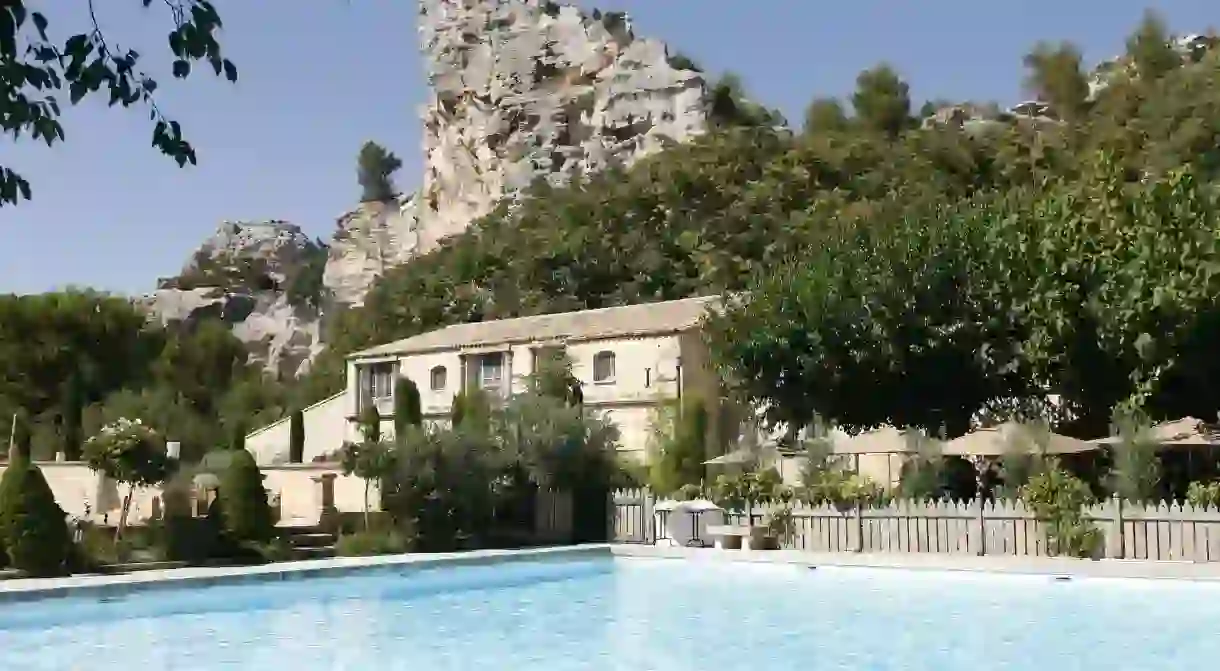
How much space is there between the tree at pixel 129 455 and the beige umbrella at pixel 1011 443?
15991 mm

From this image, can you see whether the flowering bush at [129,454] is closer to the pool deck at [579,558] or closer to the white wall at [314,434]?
the pool deck at [579,558]

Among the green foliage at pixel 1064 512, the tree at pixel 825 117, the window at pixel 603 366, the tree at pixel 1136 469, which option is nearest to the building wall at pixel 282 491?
the window at pixel 603 366

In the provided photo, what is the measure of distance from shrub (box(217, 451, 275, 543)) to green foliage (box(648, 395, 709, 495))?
10197mm

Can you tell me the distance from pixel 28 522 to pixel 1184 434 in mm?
21908

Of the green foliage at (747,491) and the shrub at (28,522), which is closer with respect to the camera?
the shrub at (28,522)

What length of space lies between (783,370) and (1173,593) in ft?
48.1

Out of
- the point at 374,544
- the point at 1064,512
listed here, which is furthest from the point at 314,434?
the point at 1064,512

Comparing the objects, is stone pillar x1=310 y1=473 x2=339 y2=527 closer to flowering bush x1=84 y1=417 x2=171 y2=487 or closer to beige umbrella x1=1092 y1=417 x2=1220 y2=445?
flowering bush x1=84 y1=417 x2=171 y2=487

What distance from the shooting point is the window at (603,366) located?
40.6m

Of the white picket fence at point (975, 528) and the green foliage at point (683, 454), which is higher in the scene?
the green foliage at point (683, 454)

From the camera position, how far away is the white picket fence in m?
21.4

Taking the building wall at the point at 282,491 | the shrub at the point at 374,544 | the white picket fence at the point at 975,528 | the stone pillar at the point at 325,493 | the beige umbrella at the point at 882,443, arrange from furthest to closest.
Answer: the building wall at the point at 282,491, the beige umbrella at the point at 882,443, the stone pillar at the point at 325,493, the shrub at the point at 374,544, the white picket fence at the point at 975,528

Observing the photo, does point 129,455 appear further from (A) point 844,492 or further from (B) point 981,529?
(B) point 981,529

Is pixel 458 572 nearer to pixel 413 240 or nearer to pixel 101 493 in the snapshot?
pixel 101 493
